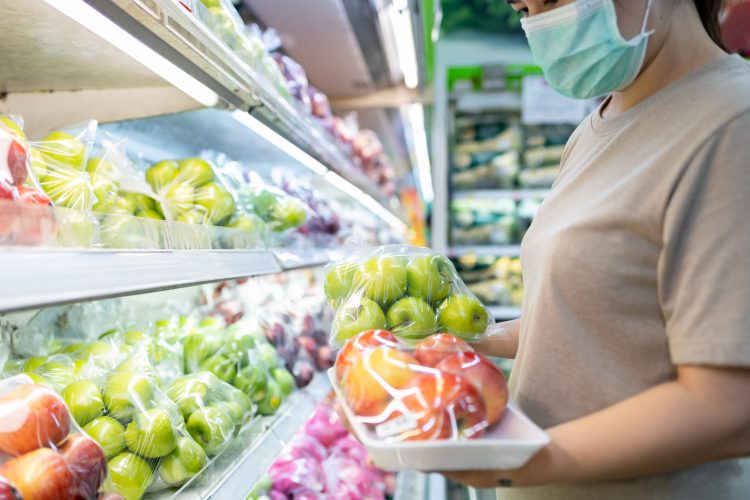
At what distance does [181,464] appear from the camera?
4.22 ft

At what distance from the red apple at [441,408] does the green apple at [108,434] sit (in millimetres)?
605

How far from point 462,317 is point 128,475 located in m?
0.69

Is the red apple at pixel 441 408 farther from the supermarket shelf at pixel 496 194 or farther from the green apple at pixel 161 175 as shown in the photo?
the supermarket shelf at pixel 496 194

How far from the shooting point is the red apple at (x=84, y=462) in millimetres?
940

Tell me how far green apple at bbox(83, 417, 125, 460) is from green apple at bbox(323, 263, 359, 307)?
1.55 ft

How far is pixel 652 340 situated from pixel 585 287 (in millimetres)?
121

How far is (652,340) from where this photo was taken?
91cm

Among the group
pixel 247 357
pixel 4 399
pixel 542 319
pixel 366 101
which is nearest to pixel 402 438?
pixel 542 319

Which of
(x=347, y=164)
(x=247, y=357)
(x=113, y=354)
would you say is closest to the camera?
(x=113, y=354)

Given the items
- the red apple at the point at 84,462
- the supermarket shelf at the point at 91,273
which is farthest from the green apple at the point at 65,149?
the red apple at the point at 84,462

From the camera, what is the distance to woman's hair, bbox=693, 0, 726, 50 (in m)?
1.03

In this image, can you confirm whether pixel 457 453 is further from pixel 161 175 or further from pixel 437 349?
pixel 161 175

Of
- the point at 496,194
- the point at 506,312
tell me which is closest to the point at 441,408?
the point at 506,312

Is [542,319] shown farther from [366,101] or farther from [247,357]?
[366,101]
